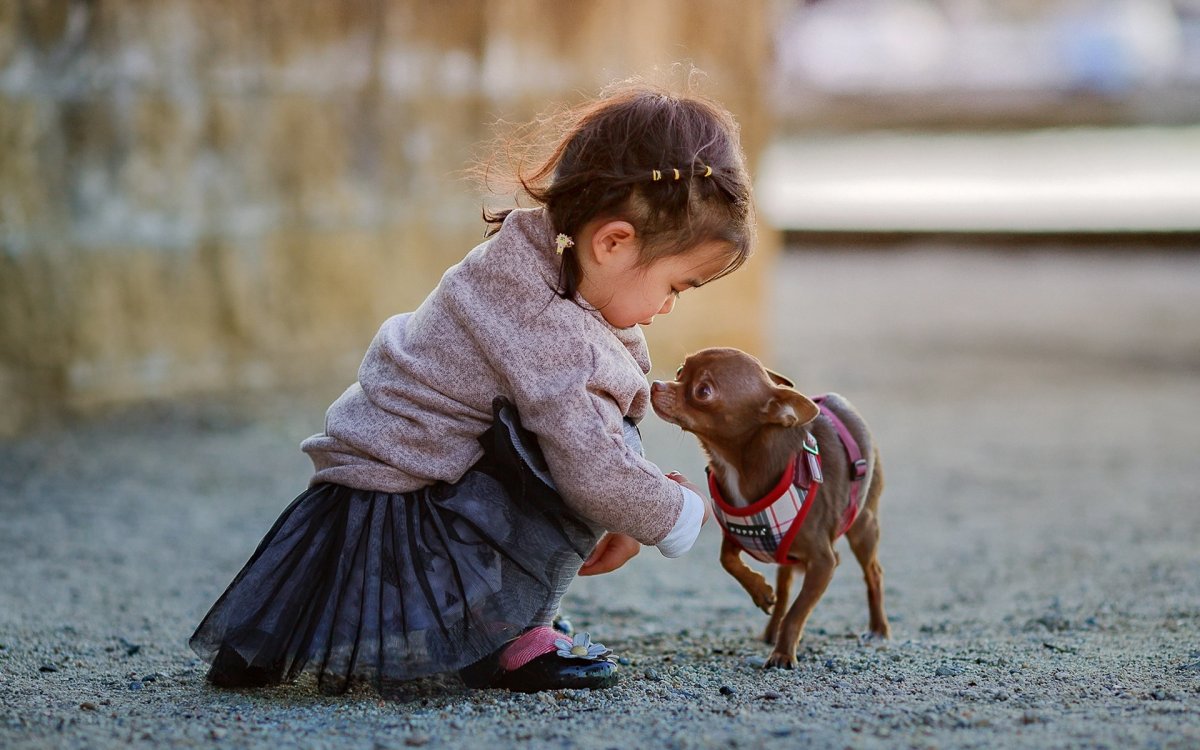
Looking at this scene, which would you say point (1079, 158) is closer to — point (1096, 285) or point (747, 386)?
point (1096, 285)

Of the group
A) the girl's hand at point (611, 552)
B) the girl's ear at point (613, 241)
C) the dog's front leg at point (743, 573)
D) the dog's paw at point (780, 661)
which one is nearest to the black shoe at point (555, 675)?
the girl's hand at point (611, 552)

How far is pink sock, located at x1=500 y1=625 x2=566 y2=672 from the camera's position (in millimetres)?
3252

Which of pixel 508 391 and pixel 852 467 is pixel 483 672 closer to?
pixel 508 391

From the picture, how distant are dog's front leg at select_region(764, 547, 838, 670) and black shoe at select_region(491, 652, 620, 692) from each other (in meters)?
0.52

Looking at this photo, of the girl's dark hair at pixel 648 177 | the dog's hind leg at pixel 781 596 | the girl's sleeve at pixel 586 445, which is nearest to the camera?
the girl's sleeve at pixel 586 445

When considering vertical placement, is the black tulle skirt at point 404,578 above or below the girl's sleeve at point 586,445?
below

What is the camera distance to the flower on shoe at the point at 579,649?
329 centimetres

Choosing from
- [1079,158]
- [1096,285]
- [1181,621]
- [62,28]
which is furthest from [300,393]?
[1079,158]

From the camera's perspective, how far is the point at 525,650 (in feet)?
10.7

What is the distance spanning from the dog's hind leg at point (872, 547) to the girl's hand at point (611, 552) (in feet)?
2.43

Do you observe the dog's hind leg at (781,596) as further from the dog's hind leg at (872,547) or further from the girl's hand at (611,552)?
the girl's hand at (611,552)

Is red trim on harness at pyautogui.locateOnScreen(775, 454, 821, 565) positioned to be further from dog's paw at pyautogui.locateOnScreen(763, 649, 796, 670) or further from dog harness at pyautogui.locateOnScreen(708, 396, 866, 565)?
dog's paw at pyautogui.locateOnScreen(763, 649, 796, 670)

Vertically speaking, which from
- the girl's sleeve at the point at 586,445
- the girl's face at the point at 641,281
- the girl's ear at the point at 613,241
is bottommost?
the girl's sleeve at the point at 586,445

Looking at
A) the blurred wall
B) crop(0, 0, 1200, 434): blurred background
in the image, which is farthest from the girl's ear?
the blurred wall
